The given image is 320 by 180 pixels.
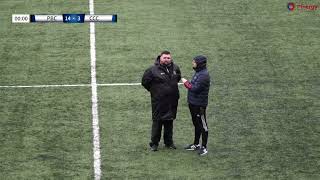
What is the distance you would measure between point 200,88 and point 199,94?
16 centimetres

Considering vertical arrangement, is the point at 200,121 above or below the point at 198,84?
below

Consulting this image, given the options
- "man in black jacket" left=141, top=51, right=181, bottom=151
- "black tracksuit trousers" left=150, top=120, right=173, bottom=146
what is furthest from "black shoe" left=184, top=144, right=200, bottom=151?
"man in black jacket" left=141, top=51, right=181, bottom=151

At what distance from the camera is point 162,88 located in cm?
1474

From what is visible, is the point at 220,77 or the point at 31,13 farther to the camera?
the point at 31,13

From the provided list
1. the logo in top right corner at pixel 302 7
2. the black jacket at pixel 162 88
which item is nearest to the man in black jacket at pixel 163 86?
the black jacket at pixel 162 88

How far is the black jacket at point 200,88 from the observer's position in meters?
14.6

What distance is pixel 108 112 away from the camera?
666 inches

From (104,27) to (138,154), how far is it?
7308mm

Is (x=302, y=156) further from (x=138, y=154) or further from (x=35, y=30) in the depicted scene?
(x=35, y=30)

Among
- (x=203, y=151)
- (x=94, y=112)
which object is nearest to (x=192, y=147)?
(x=203, y=151)

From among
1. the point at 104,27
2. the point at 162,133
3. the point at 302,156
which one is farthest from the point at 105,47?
the point at 302,156

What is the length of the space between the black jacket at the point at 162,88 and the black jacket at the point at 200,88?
343 mm

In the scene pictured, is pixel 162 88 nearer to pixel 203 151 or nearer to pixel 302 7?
pixel 203 151
